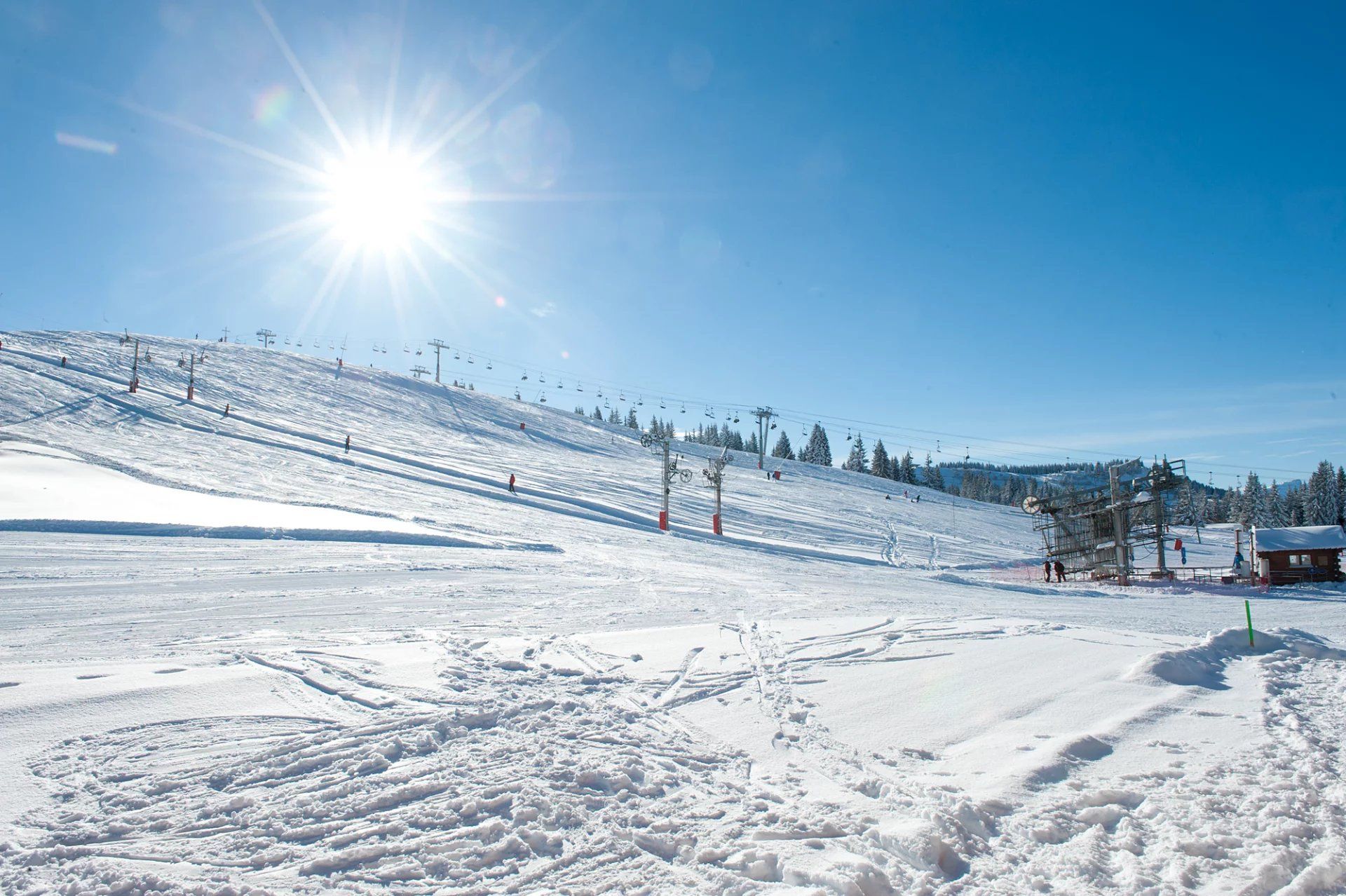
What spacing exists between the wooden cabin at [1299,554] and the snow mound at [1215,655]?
22.2 m

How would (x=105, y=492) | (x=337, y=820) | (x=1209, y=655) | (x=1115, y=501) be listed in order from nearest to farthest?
(x=337, y=820)
(x=1209, y=655)
(x=105, y=492)
(x=1115, y=501)

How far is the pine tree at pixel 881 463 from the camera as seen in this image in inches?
3777

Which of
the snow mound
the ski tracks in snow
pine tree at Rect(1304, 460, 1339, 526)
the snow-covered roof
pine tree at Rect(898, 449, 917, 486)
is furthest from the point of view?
pine tree at Rect(898, 449, 917, 486)

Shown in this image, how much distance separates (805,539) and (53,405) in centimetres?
4305

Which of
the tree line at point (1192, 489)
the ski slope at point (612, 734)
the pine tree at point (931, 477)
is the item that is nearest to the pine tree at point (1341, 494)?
the tree line at point (1192, 489)

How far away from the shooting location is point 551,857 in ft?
11.7

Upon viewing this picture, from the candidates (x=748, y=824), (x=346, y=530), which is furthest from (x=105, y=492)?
(x=748, y=824)

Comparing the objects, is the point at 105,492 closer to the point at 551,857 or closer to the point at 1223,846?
the point at 551,857

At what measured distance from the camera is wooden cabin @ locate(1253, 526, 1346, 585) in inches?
1035

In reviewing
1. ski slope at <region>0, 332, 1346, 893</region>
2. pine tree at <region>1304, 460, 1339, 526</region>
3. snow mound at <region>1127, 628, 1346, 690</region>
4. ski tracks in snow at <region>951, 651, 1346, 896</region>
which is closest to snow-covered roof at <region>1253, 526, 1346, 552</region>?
ski slope at <region>0, 332, 1346, 893</region>

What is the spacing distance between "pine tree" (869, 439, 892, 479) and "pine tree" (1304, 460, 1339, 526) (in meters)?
47.8

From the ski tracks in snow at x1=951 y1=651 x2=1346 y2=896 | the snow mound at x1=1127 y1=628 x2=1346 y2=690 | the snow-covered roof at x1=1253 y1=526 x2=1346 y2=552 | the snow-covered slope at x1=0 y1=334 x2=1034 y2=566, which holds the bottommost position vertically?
the ski tracks in snow at x1=951 y1=651 x2=1346 y2=896

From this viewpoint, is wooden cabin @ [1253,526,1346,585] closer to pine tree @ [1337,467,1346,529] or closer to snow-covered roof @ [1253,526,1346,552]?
snow-covered roof @ [1253,526,1346,552]

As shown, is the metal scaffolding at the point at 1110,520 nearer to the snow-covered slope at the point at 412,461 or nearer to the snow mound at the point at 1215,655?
the snow-covered slope at the point at 412,461
